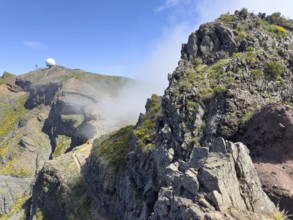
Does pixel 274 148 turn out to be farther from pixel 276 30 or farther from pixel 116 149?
pixel 116 149

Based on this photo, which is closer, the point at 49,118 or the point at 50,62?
the point at 49,118

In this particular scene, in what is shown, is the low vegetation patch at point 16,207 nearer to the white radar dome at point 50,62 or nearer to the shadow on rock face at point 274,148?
the shadow on rock face at point 274,148

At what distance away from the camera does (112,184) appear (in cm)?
4653

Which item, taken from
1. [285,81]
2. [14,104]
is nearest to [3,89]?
[14,104]

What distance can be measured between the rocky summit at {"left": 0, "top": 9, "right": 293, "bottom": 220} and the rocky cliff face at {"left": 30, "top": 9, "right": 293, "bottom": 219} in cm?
7

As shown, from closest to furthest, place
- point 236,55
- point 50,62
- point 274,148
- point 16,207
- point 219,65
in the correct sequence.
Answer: point 274,148
point 236,55
point 219,65
point 16,207
point 50,62

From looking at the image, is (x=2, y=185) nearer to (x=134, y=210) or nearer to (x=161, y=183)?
(x=134, y=210)

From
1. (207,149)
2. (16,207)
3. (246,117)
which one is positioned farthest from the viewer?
(16,207)

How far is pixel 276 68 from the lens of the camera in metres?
27.2

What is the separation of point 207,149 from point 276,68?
538 inches

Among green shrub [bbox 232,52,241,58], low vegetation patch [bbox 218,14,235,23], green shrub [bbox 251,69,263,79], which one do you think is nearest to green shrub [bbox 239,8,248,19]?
low vegetation patch [bbox 218,14,235,23]

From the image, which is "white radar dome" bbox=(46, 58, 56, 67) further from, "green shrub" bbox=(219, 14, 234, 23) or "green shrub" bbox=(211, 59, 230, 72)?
"green shrub" bbox=(211, 59, 230, 72)

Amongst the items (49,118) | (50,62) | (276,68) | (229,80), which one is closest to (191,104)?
(229,80)

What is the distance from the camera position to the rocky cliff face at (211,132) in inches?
615
